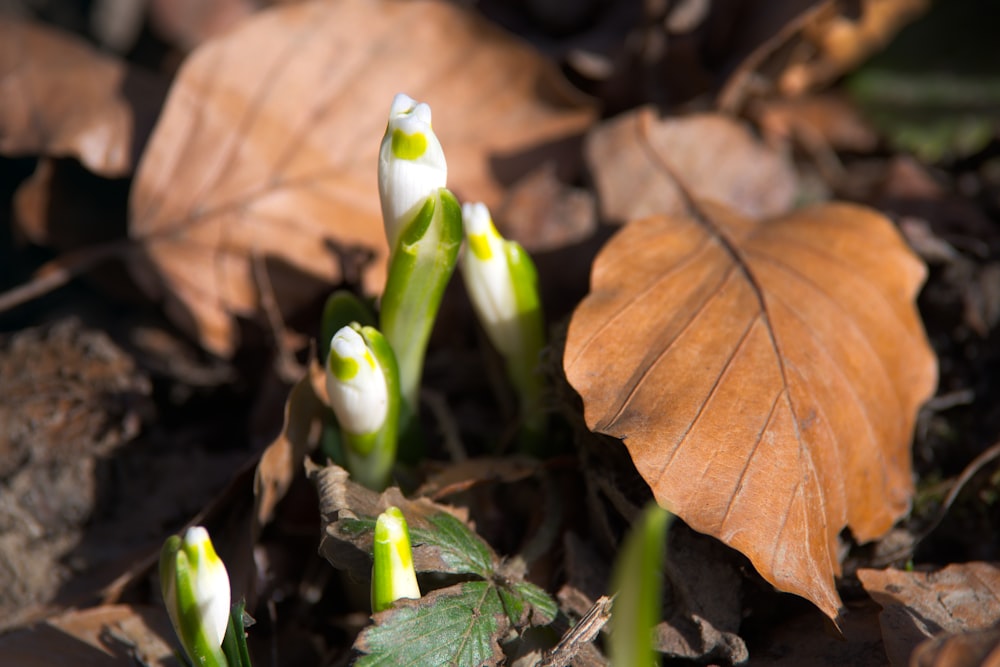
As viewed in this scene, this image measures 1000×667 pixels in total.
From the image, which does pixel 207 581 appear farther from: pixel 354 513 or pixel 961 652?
pixel 961 652

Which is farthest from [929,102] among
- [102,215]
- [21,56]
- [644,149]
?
[21,56]

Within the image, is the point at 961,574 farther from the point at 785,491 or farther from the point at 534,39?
the point at 534,39

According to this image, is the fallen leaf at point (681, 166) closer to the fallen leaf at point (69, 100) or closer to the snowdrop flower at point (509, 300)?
the snowdrop flower at point (509, 300)

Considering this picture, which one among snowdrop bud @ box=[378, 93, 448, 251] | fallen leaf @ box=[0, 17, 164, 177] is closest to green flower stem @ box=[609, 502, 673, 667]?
snowdrop bud @ box=[378, 93, 448, 251]

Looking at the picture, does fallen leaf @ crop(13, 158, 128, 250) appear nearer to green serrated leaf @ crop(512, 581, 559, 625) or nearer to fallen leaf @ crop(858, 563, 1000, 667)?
green serrated leaf @ crop(512, 581, 559, 625)

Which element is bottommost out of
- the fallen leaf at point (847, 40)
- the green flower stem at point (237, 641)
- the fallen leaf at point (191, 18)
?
the green flower stem at point (237, 641)

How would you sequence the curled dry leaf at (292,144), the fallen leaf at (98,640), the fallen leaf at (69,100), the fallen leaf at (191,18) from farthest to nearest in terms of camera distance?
1. the fallen leaf at (191,18)
2. the fallen leaf at (69,100)
3. the curled dry leaf at (292,144)
4. the fallen leaf at (98,640)

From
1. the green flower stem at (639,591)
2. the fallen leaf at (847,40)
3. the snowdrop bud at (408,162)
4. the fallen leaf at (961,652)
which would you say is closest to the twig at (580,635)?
the green flower stem at (639,591)
